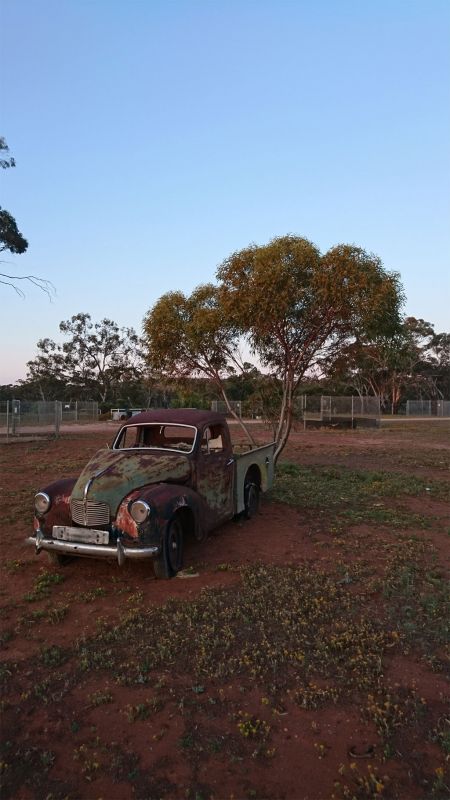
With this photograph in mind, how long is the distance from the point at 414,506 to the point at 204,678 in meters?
6.26

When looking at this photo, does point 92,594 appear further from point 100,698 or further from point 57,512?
point 100,698

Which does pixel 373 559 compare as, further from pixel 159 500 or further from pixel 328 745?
pixel 328 745

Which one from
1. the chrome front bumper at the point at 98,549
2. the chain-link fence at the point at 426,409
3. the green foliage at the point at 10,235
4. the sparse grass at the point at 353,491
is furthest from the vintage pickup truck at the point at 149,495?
the chain-link fence at the point at 426,409

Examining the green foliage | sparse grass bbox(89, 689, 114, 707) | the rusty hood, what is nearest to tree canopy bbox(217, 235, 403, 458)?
the rusty hood

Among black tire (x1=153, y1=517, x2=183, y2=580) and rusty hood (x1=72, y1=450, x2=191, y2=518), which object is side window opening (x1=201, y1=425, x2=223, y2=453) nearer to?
rusty hood (x1=72, y1=450, x2=191, y2=518)

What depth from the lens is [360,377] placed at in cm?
5588

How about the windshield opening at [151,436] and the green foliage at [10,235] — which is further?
the green foliage at [10,235]

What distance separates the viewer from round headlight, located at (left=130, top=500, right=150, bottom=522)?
15.1 feet

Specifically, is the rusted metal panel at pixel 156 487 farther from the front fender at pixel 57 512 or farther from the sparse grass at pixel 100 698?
the sparse grass at pixel 100 698

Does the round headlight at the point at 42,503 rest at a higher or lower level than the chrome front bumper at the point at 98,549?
higher

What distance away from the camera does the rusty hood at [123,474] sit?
4.91m

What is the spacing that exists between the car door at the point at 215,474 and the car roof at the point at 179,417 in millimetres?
100

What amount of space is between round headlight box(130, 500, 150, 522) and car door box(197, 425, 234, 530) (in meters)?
1.08

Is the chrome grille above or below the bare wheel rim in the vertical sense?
above
